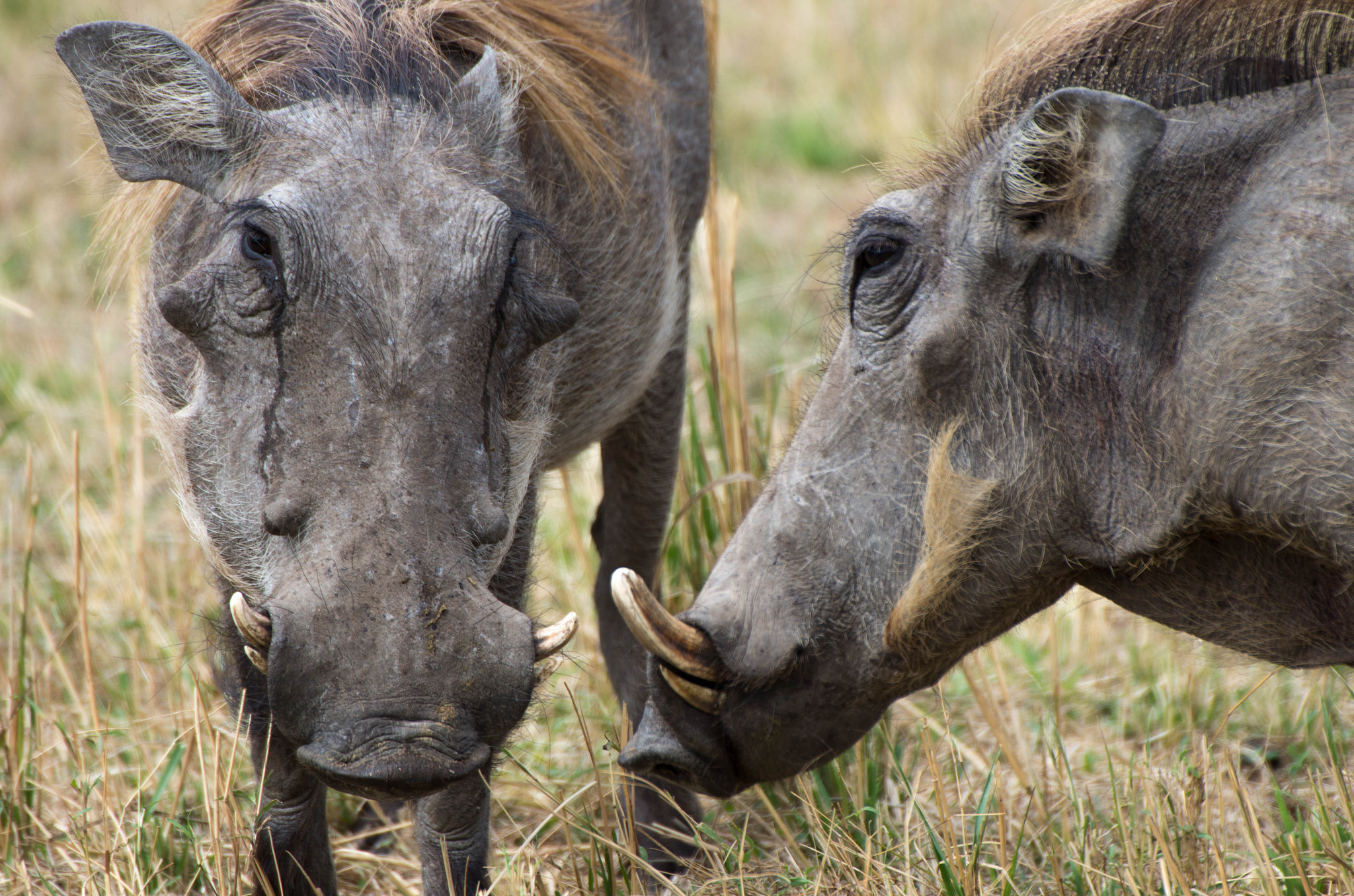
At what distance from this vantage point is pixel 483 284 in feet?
6.54

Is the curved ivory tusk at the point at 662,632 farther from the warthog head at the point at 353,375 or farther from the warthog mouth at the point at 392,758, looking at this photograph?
the warthog mouth at the point at 392,758

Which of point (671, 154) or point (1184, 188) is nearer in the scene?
point (1184, 188)

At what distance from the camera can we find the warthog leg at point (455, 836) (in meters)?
2.30

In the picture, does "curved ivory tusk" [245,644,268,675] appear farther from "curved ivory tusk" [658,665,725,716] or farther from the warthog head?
"curved ivory tusk" [658,665,725,716]

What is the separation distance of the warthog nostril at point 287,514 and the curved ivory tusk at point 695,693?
60 cm

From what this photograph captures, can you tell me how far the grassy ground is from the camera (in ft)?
7.54

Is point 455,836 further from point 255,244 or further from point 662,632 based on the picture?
point 255,244

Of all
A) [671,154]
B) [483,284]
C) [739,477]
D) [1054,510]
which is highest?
[671,154]

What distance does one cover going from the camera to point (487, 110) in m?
2.23

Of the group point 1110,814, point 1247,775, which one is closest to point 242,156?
point 1110,814

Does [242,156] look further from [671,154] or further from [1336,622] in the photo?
[1336,622]

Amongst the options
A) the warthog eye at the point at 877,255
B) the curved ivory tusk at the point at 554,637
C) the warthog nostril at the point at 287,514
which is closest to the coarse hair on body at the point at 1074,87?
the warthog eye at the point at 877,255

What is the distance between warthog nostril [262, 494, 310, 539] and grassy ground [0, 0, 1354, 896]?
1.40 ft

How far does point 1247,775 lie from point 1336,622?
39.3 inches
